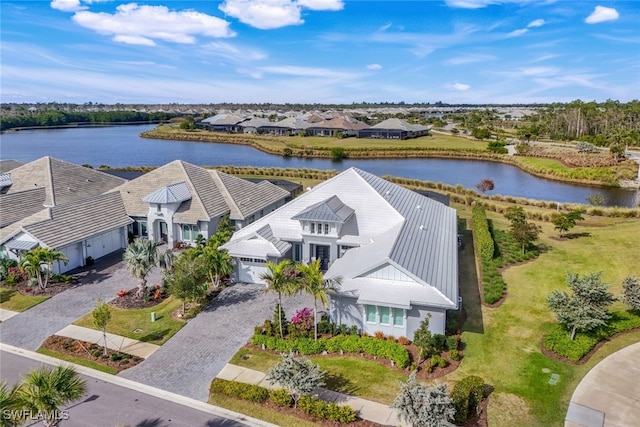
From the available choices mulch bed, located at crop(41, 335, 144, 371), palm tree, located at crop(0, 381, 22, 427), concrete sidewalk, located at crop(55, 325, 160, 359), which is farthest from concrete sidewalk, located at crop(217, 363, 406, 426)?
palm tree, located at crop(0, 381, 22, 427)

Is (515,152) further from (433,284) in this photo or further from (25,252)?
(25,252)

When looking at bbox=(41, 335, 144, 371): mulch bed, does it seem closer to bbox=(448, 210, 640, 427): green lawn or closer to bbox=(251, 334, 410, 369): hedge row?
bbox=(251, 334, 410, 369): hedge row

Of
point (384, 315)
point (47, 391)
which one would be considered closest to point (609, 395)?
point (384, 315)

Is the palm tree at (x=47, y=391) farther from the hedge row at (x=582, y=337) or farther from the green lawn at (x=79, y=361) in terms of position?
the hedge row at (x=582, y=337)

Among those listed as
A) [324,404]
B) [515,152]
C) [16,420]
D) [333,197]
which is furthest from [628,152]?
[16,420]

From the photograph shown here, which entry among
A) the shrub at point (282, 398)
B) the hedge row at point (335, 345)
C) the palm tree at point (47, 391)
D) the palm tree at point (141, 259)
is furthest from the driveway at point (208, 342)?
the palm tree at point (47, 391)
